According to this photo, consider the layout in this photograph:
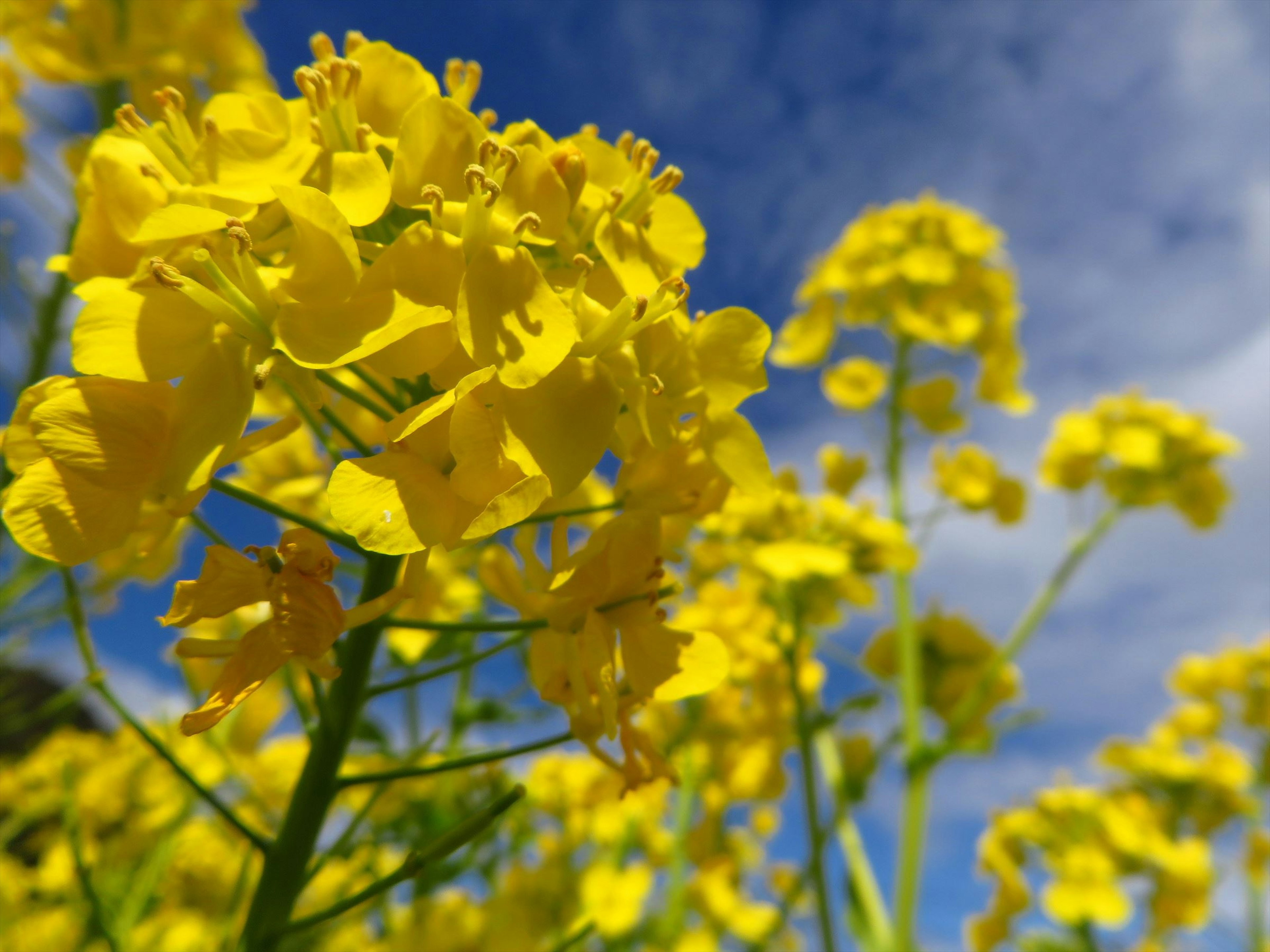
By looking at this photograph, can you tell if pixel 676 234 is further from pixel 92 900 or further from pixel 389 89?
pixel 92 900

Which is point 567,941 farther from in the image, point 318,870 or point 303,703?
point 303,703

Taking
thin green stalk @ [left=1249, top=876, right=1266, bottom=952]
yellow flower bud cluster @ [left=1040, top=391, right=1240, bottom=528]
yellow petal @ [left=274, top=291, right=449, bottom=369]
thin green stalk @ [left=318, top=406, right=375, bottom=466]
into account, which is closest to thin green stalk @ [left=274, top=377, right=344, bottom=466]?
thin green stalk @ [left=318, top=406, right=375, bottom=466]

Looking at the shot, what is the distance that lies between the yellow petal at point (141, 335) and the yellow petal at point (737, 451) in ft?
1.29

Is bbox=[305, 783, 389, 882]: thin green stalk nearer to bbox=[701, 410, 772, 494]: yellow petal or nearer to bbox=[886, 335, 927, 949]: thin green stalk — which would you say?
bbox=[701, 410, 772, 494]: yellow petal

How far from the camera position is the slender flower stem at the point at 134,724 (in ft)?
2.04

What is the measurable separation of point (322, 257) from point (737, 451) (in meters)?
0.36

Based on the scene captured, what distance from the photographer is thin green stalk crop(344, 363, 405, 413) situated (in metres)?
0.66

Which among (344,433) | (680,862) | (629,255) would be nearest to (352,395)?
(344,433)

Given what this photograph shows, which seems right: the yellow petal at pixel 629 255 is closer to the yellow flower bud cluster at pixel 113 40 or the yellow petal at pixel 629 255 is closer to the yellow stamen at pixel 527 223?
the yellow stamen at pixel 527 223

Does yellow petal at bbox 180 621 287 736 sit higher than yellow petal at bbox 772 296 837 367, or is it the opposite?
yellow petal at bbox 772 296 837 367

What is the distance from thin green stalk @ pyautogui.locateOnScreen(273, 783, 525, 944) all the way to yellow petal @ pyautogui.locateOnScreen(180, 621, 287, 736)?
0.17m

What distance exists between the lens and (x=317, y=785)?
0.62m

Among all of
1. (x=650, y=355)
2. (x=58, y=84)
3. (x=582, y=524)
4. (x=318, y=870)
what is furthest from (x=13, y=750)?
(x=650, y=355)

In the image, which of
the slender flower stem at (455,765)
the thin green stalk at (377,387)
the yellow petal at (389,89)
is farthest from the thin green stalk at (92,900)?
the yellow petal at (389,89)
